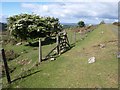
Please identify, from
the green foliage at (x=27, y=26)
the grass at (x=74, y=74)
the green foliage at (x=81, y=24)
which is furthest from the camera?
the green foliage at (x=81, y=24)

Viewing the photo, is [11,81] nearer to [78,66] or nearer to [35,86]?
[35,86]

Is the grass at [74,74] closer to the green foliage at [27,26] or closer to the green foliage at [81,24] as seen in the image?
the green foliage at [27,26]

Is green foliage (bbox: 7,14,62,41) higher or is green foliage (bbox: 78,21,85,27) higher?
green foliage (bbox: 7,14,62,41)

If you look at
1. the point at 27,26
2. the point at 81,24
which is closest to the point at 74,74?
the point at 27,26

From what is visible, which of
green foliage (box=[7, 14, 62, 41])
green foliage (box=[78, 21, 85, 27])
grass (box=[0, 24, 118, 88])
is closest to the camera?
grass (box=[0, 24, 118, 88])

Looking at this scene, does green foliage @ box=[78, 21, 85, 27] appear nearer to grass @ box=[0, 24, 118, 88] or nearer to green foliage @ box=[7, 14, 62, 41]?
green foliage @ box=[7, 14, 62, 41]

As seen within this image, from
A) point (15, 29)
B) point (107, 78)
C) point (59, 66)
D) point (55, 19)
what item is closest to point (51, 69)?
point (59, 66)

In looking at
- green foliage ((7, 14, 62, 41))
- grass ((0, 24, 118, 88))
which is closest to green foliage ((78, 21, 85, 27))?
green foliage ((7, 14, 62, 41))

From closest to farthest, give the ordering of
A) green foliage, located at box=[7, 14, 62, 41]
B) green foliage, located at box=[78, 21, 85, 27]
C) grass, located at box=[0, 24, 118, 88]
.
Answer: grass, located at box=[0, 24, 118, 88]
green foliage, located at box=[7, 14, 62, 41]
green foliage, located at box=[78, 21, 85, 27]

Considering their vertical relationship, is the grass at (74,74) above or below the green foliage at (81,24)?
above

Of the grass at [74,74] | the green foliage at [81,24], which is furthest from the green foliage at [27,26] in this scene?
the green foliage at [81,24]

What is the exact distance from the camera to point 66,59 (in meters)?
21.1

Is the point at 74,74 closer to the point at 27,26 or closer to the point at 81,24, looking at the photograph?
the point at 27,26

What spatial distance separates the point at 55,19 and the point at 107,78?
40019 mm
